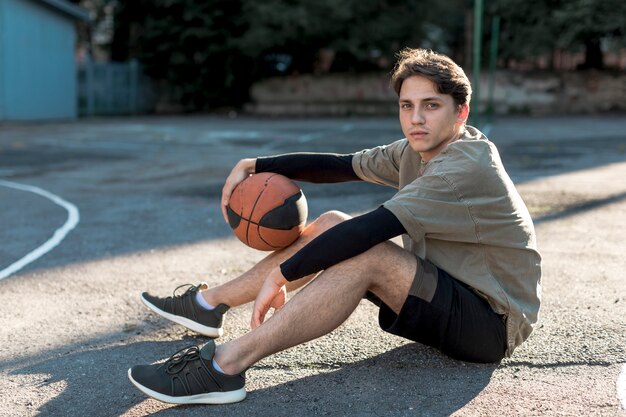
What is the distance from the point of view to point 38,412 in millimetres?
3090

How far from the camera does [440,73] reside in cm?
339

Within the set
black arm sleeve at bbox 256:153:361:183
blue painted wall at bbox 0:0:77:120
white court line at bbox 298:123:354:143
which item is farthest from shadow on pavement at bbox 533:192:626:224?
blue painted wall at bbox 0:0:77:120

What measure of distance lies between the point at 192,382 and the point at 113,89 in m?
28.5

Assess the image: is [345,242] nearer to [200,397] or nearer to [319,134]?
[200,397]

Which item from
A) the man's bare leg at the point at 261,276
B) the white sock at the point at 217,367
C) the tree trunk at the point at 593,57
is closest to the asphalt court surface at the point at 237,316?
the white sock at the point at 217,367

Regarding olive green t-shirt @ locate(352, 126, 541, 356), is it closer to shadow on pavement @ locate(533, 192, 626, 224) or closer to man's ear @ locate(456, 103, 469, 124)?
man's ear @ locate(456, 103, 469, 124)

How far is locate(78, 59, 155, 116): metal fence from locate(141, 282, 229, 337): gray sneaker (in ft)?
84.8

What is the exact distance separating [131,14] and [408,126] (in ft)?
102

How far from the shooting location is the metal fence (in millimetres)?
28547

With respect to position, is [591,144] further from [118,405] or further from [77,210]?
[118,405]

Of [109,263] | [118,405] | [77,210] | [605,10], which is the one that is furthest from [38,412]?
[605,10]

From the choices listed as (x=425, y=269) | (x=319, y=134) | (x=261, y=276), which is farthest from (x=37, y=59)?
(x=425, y=269)

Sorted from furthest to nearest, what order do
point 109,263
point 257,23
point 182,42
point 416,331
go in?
point 182,42, point 257,23, point 109,263, point 416,331

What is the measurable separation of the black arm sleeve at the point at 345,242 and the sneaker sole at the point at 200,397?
1.79ft
